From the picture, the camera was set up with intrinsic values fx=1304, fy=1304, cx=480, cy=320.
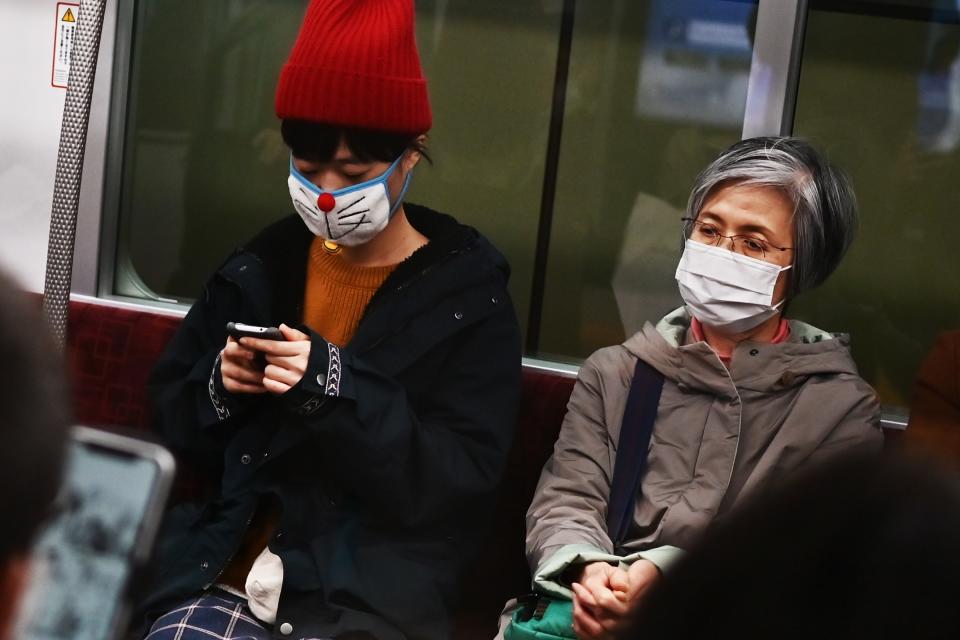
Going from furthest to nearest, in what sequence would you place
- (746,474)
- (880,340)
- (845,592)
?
(880,340) → (746,474) → (845,592)

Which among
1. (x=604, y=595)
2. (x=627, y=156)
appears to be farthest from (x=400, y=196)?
(x=627, y=156)

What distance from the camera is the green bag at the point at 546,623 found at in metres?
2.46

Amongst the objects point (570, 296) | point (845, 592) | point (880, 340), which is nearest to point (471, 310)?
point (570, 296)

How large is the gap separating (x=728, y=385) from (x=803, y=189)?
16.8 inches

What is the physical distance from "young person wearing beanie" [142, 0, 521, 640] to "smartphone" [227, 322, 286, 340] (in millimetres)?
17

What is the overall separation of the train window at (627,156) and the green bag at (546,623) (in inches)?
44.5

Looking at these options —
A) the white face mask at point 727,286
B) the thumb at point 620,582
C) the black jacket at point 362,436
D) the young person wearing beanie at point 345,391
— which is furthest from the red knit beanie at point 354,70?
the thumb at point 620,582

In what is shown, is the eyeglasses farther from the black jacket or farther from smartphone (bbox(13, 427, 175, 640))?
smartphone (bbox(13, 427, 175, 640))

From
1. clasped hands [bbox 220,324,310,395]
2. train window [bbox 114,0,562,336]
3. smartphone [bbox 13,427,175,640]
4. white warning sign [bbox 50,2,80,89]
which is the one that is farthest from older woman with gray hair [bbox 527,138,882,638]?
white warning sign [bbox 50,2,80,89]

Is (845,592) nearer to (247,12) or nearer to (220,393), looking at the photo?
(220,393)

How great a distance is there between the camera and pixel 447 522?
2695 millimetres

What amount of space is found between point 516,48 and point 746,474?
1.47m

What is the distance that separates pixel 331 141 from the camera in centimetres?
267

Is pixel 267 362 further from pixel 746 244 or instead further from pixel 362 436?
pixel 746 244
